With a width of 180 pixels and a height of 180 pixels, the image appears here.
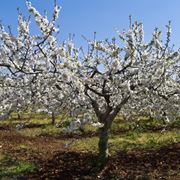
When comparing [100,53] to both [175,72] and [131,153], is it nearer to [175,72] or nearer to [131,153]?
[175,72]

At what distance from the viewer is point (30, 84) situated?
1424cm

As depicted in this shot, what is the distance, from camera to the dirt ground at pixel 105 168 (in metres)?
14.5

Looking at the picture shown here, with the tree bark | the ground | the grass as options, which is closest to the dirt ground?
the ground

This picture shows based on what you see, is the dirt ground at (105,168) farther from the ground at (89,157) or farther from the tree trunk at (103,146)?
the tree trunk at (103,146)

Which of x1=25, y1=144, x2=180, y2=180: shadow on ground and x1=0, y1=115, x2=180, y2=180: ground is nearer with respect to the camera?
x1=25, y1=144, x2=180, y2=180: shadow on ground

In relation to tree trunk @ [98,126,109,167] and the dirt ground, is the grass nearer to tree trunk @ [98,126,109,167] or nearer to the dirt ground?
the dirt ground

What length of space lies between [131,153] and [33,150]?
5208mm

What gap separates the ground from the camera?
1480cm

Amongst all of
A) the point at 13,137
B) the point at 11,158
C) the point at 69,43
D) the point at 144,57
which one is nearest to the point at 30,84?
the point at 69,43

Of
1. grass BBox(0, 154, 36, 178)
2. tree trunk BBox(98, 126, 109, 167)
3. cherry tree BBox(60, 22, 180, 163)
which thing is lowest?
grass BBox(0, 154, 36, 178)

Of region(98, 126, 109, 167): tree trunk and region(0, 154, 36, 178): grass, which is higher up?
region(98, 126, 109, 167): tree trunk

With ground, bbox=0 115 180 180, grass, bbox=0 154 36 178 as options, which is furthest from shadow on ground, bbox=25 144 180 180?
grass, bbox=0 154 36 178

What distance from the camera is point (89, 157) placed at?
1784cm

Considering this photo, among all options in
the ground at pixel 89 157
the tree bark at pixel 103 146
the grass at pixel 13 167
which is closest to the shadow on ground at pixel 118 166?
the ground at pixel 89 157
